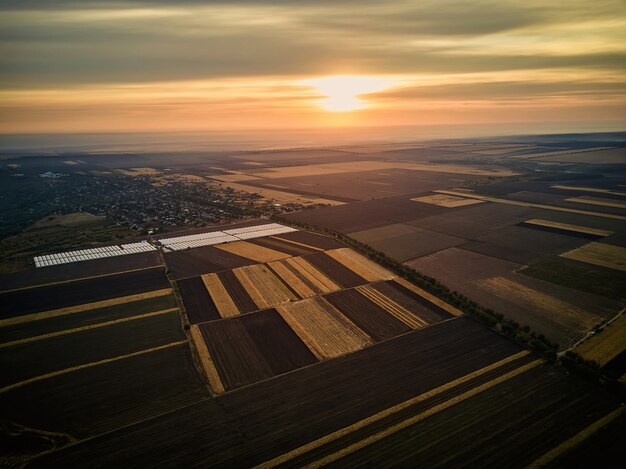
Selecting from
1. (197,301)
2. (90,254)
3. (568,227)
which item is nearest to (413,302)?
(197,301)

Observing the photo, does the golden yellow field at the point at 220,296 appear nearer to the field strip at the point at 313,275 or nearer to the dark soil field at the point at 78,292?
the dark soil field at the point at 78,292

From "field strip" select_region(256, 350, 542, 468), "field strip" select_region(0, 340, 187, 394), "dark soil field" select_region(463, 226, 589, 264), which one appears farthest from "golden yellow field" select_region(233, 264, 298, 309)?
"dark soil field" select_region(463, 226, 589, 264)

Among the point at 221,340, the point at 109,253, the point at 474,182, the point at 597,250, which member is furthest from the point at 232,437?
the point at 474,182

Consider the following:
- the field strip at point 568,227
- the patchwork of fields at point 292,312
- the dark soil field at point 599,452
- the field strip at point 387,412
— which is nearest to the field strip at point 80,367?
the patchwork of fields at point 292,312

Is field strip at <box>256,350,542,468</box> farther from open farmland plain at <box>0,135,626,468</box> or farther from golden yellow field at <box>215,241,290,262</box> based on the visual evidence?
golden yellow field at <box>215,241,290,262</box>

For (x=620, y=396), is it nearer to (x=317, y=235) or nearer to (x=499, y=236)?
(x=499, y=236)
